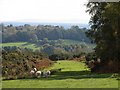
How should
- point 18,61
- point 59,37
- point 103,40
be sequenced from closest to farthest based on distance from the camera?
1. point 103,40
2. point 18,61
3. point 59,37

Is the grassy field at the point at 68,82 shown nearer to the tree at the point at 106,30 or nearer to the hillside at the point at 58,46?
the tree at the point at 106,30

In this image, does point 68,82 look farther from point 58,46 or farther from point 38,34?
point 38,34

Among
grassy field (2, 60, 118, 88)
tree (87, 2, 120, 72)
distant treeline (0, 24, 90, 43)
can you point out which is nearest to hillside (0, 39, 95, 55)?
distant treeline (0, 24, 90, 43)

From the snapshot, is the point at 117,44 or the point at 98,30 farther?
the point at 98,30

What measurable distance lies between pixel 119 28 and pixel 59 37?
155 m

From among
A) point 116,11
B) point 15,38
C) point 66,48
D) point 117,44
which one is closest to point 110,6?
point 116,11

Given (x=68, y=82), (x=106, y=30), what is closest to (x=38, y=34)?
(x=106, y=30)

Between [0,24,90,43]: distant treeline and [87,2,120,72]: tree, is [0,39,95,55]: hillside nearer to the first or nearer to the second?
[0,24,90,43]: distant treeline

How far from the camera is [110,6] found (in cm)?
A: 3316

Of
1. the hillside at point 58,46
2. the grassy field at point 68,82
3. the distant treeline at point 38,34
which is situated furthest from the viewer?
the distant treeline at point 38,34

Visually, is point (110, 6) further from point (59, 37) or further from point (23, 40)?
point (59, 37)

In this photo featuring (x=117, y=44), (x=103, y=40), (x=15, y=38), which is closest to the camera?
(x=117, y=44)

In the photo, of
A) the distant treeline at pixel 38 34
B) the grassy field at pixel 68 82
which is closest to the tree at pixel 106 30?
the grassy field at pixel 68 82

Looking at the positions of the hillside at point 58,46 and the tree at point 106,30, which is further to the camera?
the hillside at point 58,46
